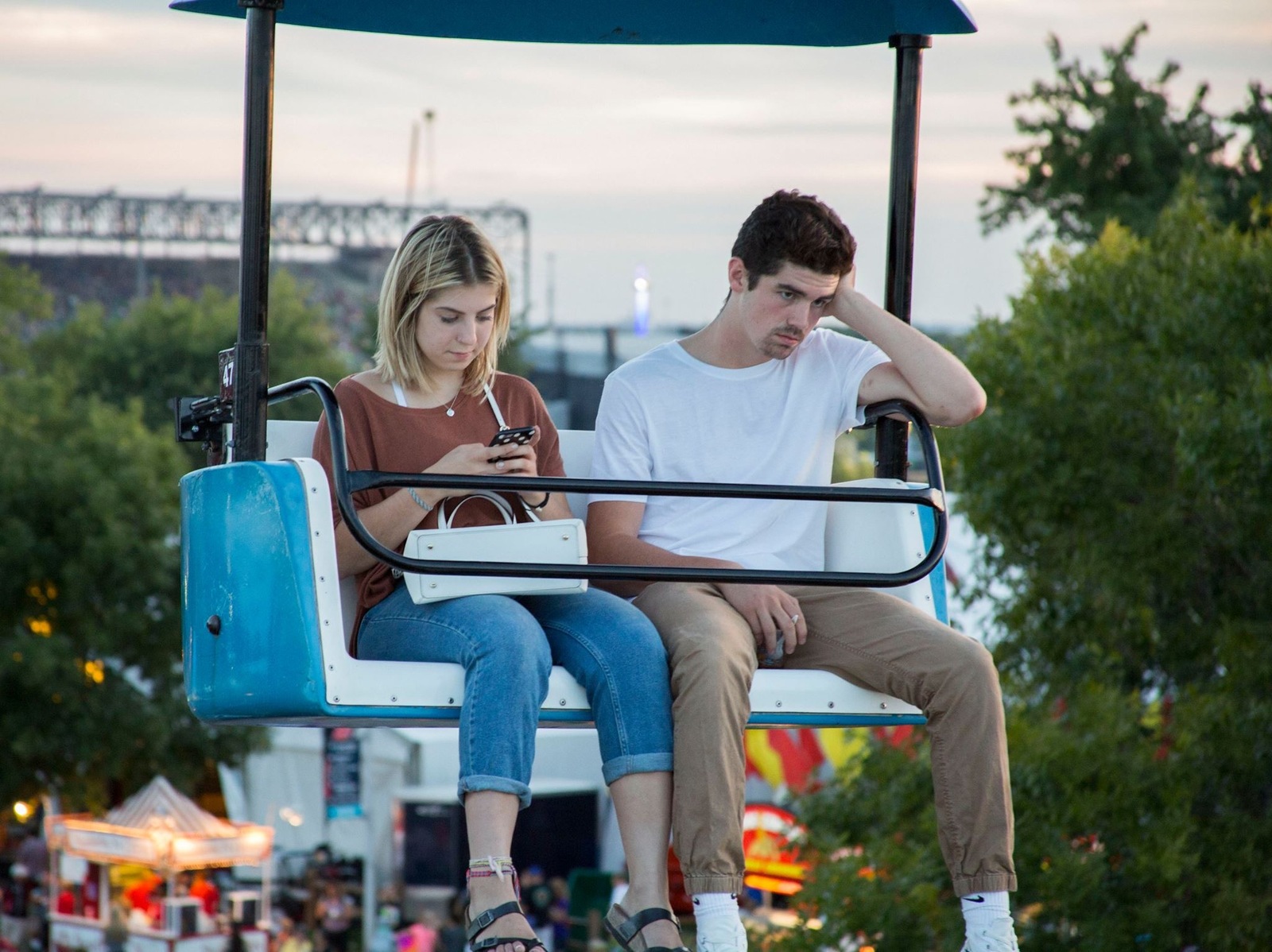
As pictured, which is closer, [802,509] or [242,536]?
[242,536]

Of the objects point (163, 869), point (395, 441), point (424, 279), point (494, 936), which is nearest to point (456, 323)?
point (424, 279)

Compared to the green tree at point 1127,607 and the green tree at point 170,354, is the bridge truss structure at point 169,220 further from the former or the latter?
the green tree at point 1127,607

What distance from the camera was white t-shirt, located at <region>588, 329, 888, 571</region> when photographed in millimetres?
3516

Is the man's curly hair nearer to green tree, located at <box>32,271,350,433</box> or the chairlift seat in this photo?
the chairlift seat

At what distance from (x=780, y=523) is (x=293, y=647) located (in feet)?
3.77

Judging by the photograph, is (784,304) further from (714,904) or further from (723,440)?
(714,904)

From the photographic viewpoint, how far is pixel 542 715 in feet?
10.3

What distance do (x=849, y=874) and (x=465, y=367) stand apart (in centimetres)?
528

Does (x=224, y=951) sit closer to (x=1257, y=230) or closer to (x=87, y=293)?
(x=1257, y=230)

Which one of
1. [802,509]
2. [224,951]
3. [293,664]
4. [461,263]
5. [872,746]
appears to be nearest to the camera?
[293,664]

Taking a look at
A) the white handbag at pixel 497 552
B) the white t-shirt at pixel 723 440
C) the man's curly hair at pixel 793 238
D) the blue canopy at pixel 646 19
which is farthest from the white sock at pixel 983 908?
the blue canopy at pixel 646 19

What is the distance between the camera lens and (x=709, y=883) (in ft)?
9.59

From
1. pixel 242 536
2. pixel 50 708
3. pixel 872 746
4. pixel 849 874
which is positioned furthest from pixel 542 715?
pixel 50 708

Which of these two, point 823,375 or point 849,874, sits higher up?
point 823,375
